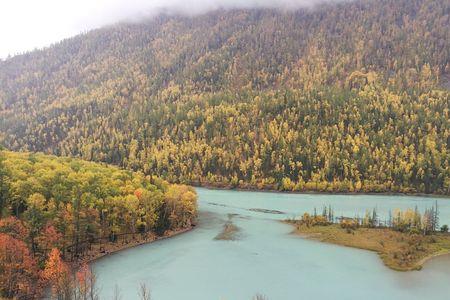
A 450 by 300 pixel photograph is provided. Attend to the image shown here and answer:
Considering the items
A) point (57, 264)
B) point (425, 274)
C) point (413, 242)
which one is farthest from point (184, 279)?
point (413, 242)

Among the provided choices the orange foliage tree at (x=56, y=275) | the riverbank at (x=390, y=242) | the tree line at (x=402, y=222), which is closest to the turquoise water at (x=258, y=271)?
the riverbank at (x=390, y=242)

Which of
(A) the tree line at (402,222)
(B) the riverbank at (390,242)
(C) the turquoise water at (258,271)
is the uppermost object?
(A) the tree line at (402,222)

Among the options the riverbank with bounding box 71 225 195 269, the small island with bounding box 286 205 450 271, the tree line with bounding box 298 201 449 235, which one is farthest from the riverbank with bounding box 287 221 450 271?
the riverbank with bounding box 71 225 195 269

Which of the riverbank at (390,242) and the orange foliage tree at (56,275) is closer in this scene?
the orange foliage tree at (56,275)

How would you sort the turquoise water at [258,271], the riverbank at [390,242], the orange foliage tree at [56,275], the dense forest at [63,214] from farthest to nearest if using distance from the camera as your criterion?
the riverbank at [390,242]
the turquoise water at [258,271]
the dense forest at [63,214]
the orange foliage tree at [56,275]

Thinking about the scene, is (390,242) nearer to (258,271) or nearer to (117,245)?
(258,271)

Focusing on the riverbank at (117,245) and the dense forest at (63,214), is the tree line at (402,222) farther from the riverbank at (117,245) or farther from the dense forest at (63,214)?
the riverbank at (117,245)

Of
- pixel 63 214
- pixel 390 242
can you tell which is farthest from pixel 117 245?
pixel 390 242
